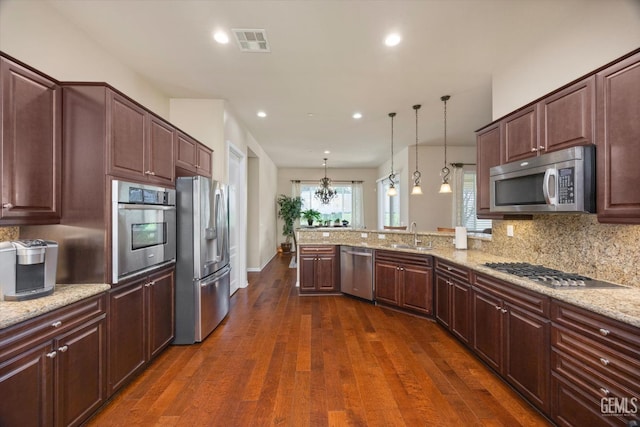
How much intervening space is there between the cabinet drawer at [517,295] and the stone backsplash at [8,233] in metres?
3.59

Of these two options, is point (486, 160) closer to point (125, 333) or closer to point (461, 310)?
point (461, 310)

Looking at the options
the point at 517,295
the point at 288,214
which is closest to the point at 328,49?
the point at 517,295

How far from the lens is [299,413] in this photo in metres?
1.95

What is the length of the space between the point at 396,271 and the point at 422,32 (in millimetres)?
2837

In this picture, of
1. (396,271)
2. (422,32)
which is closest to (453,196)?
(396,271)

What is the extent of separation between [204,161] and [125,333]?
227cm

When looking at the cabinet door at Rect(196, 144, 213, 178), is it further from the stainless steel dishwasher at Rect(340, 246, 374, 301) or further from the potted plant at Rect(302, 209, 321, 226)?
the potted plant at Rect(302, 209, 321, 226)

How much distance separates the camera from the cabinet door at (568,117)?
1.87 m

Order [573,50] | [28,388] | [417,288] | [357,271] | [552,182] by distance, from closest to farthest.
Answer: [28,388]
[552,182]
[573,50]
[417,288]
[357,271]

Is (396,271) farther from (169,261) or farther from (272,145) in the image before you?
(272,145)

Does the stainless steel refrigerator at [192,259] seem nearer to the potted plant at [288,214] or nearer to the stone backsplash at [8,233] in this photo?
the stone backsplash at [8,233]

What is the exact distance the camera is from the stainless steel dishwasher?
4.31 meters

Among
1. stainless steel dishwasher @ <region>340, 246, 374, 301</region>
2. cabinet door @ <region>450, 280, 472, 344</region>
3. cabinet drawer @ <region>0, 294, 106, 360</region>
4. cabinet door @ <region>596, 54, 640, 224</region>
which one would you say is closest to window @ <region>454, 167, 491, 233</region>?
stainless steel dishwasher @ <region>340, 246, 374, 301</region>

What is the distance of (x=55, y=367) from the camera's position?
62.2 inches
